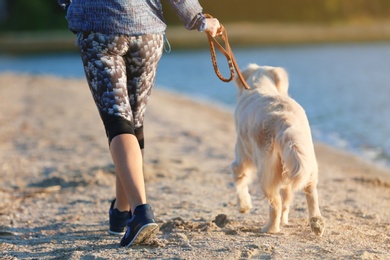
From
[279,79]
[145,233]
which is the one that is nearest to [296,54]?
[279,79]

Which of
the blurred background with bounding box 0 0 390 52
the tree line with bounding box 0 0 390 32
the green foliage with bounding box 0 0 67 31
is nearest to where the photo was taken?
the blurred background with bounding box 0 0 390 52

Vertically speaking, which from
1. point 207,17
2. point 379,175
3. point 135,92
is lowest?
point 379,175

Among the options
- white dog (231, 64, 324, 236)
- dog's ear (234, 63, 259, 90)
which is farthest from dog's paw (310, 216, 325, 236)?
dog's ear (234, 63, 259, 90)

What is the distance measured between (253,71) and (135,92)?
4.93 ft

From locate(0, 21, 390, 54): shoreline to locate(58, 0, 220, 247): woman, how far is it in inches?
1604

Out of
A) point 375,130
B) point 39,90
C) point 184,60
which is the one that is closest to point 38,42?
point 184,60

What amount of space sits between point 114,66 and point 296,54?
32147mm

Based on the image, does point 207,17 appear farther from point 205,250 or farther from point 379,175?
point 379,175

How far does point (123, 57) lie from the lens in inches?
156

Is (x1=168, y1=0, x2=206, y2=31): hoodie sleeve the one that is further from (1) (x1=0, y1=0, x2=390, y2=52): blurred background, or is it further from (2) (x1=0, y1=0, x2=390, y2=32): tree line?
(2) (x1=0, y1=0, x2=390, y2=32): tree line

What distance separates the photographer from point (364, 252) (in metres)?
3.78

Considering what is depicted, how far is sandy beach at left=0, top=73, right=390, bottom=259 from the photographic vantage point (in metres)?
3.96

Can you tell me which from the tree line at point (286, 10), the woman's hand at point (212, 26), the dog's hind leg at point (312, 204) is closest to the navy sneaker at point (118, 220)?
the dog's hind leg at point (312, 204)

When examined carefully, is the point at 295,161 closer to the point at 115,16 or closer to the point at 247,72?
the point at 115,16
